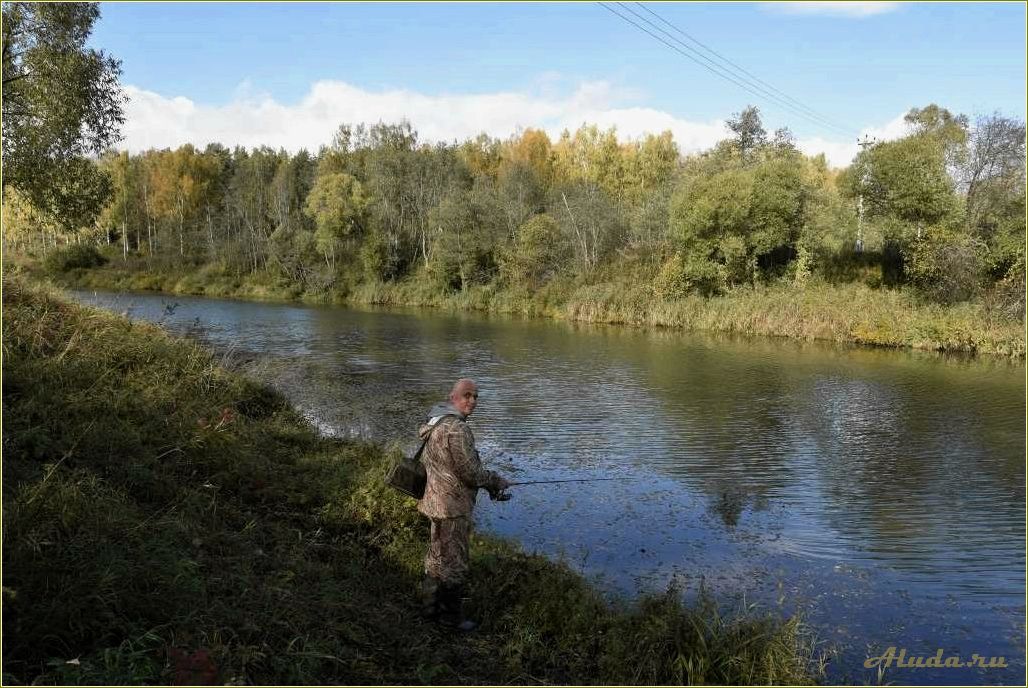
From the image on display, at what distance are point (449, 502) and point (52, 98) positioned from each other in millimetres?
19530

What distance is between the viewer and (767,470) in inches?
474

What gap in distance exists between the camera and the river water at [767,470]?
24.0 feet

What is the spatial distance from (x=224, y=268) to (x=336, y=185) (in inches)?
528

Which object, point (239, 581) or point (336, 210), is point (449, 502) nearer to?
point (239, 581)

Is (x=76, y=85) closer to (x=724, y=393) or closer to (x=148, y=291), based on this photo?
(x=724, y=393)

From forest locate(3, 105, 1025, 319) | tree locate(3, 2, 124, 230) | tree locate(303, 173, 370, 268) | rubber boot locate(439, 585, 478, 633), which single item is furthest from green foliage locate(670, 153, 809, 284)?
rubber boot locate(439, 585, 478, 633)

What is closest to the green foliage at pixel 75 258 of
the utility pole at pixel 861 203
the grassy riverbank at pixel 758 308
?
the grassy riverbank at pixel 758 308

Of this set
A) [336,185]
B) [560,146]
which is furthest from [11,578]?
[560,146]

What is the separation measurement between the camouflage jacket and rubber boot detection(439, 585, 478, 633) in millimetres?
621

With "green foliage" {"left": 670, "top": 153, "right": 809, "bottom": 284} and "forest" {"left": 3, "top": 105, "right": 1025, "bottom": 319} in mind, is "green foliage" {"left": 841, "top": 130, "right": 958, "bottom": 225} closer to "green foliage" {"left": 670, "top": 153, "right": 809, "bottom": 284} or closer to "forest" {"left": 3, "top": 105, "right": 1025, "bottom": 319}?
"forest" {"left": 3, "top": 105, "right": 1025, "bottom": 319}

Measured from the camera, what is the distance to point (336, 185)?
199 feet

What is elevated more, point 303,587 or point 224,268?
point 224,268

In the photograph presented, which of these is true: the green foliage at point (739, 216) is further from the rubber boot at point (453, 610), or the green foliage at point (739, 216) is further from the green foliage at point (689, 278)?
the rubber boot at point (453, 610)

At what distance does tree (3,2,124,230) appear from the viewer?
18.8 meters
